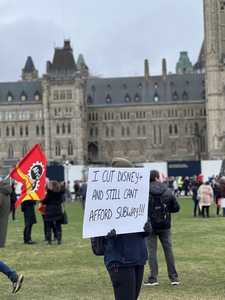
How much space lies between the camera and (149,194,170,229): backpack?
1209 centimetres

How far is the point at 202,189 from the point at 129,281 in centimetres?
2271

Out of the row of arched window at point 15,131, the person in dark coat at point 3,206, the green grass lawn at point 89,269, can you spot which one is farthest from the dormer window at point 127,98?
the person in dark coat at point 3,206

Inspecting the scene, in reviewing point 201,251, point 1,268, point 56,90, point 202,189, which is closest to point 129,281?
point 1,268

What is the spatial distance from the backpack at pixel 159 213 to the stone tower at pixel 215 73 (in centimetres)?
10325

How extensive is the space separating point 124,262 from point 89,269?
7201 mm

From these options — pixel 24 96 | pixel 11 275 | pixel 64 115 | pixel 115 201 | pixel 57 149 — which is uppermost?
pixel 24 96

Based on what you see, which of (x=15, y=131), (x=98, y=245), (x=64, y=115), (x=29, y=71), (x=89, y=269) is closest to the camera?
(x=98, y=245)

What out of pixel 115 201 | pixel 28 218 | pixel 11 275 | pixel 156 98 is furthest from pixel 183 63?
pixel 115 201

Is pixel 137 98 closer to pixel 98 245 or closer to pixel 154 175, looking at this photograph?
pixel 154 175

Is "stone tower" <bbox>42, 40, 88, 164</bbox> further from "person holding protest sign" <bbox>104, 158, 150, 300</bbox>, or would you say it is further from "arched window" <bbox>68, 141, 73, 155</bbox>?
"person holding protest sign" <bbox>104, 158, 150, 300</bbox>

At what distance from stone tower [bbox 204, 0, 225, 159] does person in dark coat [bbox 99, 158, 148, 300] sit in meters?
108

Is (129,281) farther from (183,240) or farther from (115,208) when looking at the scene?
(183,240)

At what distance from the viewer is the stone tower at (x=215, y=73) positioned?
11488 cm

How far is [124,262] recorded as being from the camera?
7906mm
